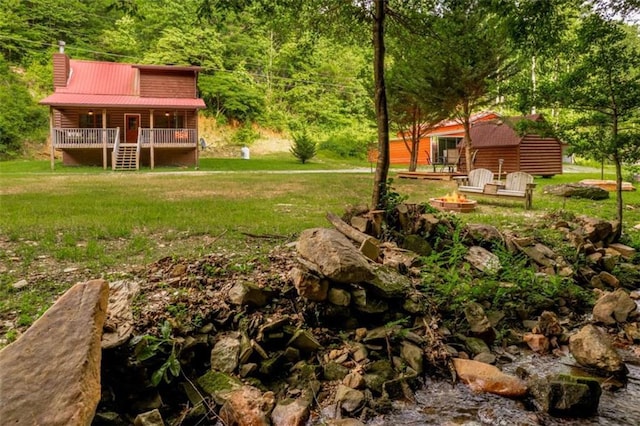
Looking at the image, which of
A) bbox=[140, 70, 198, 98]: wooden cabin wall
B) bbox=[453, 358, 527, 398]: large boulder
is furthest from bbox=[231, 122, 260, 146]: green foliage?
bbox=[453, 358, 527, 398]: large boulder

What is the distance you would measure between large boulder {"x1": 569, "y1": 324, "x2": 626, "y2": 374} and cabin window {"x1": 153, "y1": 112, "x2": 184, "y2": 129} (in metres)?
23.9

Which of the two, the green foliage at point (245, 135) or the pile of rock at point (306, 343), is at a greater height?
the green foliage at point (245, 135)

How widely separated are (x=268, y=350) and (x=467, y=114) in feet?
51.9

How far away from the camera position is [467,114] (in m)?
16.6

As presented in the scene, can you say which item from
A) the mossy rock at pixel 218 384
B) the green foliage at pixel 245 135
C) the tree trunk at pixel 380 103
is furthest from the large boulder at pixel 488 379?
the green foliage at pixel 245 135

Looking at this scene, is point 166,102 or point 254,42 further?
point 254,42

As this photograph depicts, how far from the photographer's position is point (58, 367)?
6.78ft

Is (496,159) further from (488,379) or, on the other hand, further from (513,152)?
(488,379)

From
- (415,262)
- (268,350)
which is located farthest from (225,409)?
(415,262)

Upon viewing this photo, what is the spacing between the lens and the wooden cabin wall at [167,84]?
22609 millimetres

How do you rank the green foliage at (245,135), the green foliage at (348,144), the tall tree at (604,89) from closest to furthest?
the tall tree at (604,89)
the green foliage at (245,135)
the green foliage at (348,144)

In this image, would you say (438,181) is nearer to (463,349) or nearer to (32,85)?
(463,349)

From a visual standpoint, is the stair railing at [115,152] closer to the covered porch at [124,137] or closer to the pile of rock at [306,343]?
the covered porch at [124,137]

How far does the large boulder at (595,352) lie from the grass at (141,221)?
301cm
